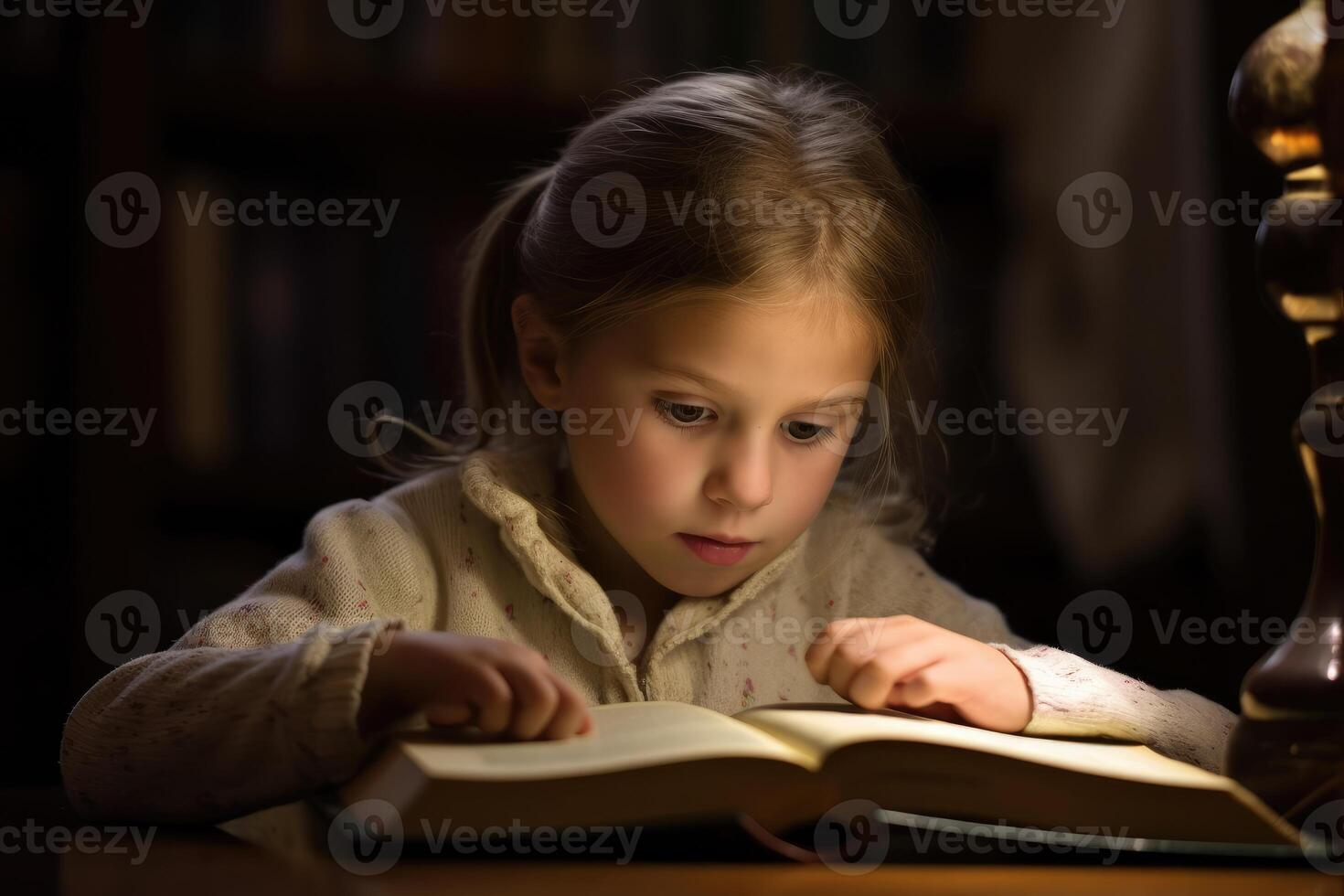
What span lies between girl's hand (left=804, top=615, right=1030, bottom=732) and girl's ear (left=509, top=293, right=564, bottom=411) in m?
0.40

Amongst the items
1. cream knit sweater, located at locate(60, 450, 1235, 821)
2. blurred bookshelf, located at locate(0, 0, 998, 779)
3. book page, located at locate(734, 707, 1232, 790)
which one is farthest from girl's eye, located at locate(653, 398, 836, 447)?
blurred bookshelf, located at locate(0, 0, 998, 779)

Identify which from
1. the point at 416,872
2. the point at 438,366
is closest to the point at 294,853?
the point at 416,872

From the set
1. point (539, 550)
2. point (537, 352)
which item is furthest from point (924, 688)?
point (537, 352)

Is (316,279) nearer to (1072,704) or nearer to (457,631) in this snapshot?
(457,631)

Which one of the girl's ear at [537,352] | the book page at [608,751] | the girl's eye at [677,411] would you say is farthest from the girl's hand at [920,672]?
the girl's ear at [537,352]

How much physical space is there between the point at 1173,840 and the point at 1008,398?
1.34 m

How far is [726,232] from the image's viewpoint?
1.03 m

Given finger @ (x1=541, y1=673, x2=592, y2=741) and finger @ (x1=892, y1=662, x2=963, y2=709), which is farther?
finger @ (x1=892, y1=662, x2=963, y2=709)

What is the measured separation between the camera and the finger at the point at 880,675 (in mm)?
818

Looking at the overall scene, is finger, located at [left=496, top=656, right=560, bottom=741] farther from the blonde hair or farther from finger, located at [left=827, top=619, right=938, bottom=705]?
the blonde hair

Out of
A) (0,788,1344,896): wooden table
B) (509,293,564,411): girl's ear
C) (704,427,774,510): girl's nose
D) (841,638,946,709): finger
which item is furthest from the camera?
(509,293,564,411): girl's ear

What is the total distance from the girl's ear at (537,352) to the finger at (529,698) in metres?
0.48

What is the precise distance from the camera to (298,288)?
1755mm

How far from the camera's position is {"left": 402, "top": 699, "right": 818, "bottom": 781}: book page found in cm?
59
